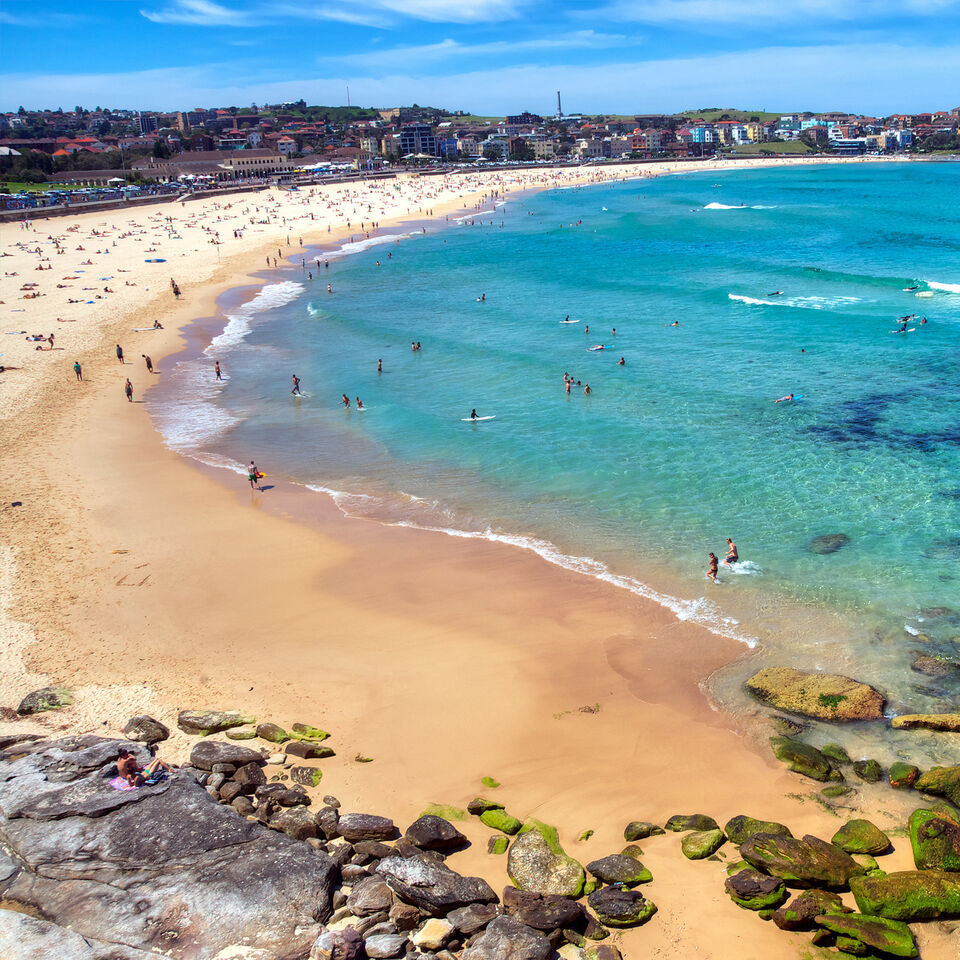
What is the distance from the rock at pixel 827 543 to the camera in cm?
2036

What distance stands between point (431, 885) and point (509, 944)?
1.33 metres

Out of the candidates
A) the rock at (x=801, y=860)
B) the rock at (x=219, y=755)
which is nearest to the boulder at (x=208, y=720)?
the rock at (x=219, y=755)

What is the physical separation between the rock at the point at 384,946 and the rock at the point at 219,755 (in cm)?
422

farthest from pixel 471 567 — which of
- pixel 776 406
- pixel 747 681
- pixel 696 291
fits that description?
pixel 696 291

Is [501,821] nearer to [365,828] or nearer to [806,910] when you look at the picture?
[365,828]

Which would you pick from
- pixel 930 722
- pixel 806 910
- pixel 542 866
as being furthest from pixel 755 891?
pixel 930 722

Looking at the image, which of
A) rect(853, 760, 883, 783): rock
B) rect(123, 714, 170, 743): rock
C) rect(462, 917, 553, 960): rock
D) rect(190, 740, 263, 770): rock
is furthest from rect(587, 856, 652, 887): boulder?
rect(123, 714, 170, 743): rock

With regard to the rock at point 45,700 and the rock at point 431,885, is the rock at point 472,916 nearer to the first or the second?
the rock at point 431,885

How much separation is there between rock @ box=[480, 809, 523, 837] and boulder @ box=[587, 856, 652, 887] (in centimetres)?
130

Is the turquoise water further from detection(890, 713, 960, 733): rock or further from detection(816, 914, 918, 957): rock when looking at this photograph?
detection(816, 914, 918, 957): rock

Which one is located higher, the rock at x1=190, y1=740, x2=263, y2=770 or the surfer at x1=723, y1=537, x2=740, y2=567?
the surfer at x1=723, y1=537, x2=740, y2=567

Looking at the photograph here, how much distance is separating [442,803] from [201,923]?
4.00 m

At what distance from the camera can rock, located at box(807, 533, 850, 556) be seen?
802 inches

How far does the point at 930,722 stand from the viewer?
1396 cm
